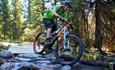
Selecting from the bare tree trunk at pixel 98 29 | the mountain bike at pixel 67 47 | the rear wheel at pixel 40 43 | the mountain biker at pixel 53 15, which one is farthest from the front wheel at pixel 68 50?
the bare tree trunk at pixel 98 29

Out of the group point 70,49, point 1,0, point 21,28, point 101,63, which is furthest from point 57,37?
point 21,28

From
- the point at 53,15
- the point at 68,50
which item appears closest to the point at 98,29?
the point at 53,15

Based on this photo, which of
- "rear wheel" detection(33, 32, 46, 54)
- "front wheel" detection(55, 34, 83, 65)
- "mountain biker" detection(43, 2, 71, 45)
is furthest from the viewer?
"rear wheel" detection(33, 32, 46, 54)

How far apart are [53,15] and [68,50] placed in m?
1.44

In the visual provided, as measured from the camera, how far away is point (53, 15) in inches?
392

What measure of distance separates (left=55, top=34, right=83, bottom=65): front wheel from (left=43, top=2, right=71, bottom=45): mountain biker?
0.77m

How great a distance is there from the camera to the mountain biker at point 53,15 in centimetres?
956

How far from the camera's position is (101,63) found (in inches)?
333

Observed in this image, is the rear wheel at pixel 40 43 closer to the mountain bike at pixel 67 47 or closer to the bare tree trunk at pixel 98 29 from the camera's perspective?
the mountain bike at pixel 67 47

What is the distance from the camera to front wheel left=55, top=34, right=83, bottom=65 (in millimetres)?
8815

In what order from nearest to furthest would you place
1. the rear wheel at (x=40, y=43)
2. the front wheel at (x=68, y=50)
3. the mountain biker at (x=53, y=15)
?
the front wheel at (x=68, y=50) < the mountain biker at (x=53, y=15) < the rear wheel at (x=40, y=43)

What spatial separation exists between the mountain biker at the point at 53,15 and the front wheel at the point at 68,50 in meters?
0.77

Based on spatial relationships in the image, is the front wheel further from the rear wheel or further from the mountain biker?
the rear wheel

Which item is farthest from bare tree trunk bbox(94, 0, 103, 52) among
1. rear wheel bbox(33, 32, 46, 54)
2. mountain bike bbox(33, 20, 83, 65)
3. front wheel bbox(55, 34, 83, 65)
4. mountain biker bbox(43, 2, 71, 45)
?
front wheel bbox(55, 34, 83, 65)
